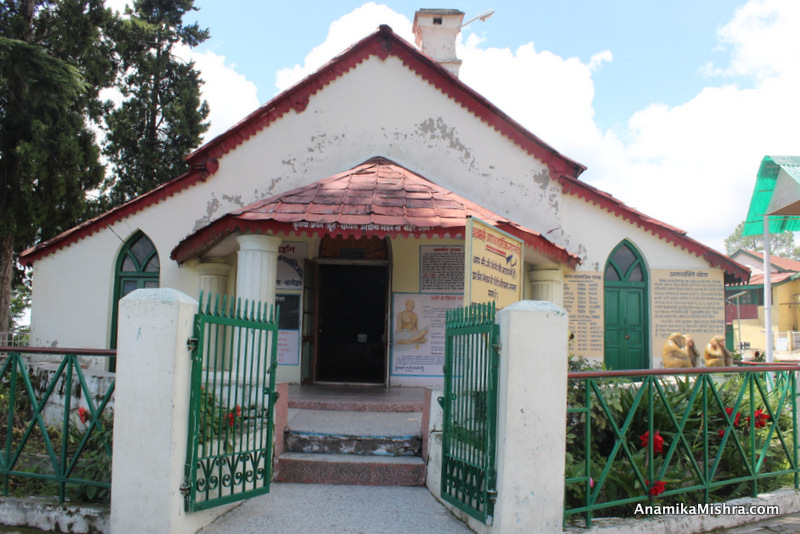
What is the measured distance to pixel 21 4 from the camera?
15.6m

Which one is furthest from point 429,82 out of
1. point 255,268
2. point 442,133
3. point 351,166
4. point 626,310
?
point 626,310

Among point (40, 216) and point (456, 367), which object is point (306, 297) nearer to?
point (456, 367)

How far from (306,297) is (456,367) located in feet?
19.2

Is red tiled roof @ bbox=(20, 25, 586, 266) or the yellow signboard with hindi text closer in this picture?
the yellow signboard with hindi text

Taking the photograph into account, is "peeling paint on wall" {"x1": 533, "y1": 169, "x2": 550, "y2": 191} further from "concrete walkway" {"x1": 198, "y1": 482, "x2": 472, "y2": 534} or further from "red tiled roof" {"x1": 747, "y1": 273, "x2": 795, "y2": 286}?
"red tiled roof" {"x1": 747, "y1": 273, "x2": 795, "y2": 286}

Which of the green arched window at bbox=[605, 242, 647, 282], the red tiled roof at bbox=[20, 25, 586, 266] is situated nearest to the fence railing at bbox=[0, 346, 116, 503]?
the red tiled roof at bbox=[20, 25, 586, 266]

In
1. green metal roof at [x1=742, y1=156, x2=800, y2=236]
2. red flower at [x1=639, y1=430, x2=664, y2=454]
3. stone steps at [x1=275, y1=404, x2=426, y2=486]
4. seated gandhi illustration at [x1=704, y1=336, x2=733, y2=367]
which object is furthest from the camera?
green metal roof at [x1=742, y1=156, x2=800, y2=236]

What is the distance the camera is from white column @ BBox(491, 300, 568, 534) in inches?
178

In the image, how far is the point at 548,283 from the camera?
1045 cm

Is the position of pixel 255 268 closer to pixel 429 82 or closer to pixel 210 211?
pixel 210 211

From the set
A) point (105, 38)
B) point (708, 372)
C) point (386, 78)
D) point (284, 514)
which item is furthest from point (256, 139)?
point (105, 38)

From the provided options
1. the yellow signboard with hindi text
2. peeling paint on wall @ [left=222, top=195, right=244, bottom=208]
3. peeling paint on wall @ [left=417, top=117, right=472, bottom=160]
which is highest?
peeling paint on wall @ [left=417, top=117, right=472, bottom=160]

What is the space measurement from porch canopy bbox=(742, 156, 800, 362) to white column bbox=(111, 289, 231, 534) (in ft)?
31.0

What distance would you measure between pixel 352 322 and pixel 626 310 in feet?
17.2
